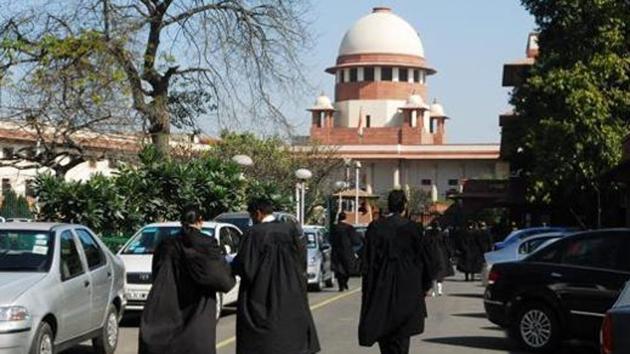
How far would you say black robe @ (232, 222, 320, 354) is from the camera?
838 centimetres

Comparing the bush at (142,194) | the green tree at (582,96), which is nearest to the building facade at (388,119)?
the green tree at (582,96)

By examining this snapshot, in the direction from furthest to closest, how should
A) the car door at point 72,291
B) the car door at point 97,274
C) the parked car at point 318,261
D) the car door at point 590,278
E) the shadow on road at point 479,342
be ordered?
the parked car at point 318,261 → the shadow on road at point 479,342 → the car door at point 590,278 → the car door at point 97,274 → the car door at point 72,291

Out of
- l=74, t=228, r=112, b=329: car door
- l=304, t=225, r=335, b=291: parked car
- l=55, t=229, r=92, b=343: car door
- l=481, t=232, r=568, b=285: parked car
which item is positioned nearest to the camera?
l=55, t=229, r=92, b=343: car door

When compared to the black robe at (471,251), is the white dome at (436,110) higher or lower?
higher

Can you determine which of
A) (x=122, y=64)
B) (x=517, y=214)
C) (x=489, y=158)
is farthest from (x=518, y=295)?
(x=489, y=158)

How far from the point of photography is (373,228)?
9711 mm

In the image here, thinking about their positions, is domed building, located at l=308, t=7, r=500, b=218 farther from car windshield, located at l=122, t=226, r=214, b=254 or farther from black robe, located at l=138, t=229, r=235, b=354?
black robe, located at l=138, t=229, r=235, b=354

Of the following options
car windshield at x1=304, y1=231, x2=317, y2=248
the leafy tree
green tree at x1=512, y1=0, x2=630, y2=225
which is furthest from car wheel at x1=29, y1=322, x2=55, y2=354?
green tree at x1=512, y1=0, x2=630, y2=225

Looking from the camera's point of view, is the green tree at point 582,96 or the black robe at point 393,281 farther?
the green tree at point 582,96

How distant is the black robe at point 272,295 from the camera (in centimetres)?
838

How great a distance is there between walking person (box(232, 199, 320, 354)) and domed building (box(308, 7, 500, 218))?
9298 cm

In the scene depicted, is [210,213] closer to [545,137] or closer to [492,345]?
[545,137]

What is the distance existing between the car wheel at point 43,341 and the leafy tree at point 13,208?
64.1 feet

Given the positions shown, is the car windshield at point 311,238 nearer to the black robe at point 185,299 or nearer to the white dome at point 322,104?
the black robe at point 185,299
